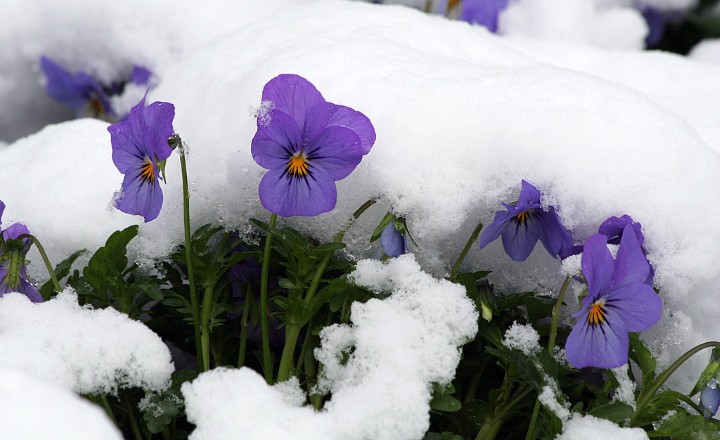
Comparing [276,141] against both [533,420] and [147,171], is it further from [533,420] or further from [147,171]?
[533,420]

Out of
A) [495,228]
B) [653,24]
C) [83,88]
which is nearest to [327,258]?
[495,228]

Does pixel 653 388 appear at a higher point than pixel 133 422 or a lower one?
higher

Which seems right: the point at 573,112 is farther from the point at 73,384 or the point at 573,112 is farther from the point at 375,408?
the point at 73,384

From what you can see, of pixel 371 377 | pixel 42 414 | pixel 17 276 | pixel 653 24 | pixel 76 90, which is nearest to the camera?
pixel 42 414

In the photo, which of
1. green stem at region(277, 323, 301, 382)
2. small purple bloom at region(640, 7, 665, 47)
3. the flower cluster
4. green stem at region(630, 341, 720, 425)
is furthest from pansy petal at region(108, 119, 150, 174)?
small purple bloom at region(640, 7, 665, 47)

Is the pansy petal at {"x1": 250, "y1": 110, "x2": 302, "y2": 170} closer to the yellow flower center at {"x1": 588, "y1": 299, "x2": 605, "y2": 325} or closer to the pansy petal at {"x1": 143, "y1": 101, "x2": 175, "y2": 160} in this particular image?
the pansy petal at {"x1": 143, "y1": 101, "x2": 175, "y2": 160}

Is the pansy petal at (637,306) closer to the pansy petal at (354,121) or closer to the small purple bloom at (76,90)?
the pansy petal at (354,121)
